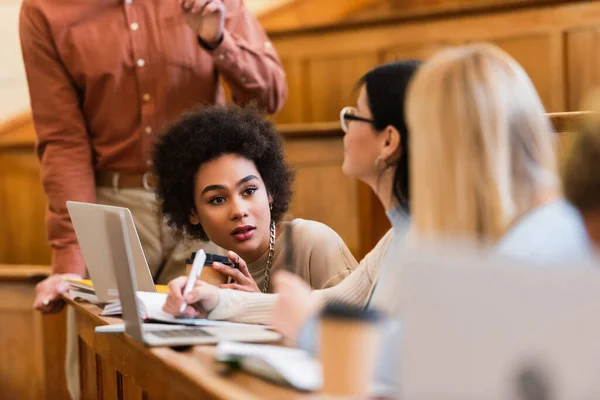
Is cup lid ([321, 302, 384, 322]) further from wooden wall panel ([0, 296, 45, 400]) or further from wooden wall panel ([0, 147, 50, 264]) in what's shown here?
wooden wall panel ([0, 147, 50, 264])

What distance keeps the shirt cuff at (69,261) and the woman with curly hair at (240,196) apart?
0.34 metres

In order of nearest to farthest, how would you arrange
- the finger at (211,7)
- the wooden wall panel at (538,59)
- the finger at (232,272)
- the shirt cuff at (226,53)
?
the finger at (232,272)
the finger at (211,7)
the shirt cuff at (226,53)
the wooden wall panel at (538,59)

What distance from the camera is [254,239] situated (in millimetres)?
1965

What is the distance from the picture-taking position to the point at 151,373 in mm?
1343

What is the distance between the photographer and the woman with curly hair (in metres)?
1.95

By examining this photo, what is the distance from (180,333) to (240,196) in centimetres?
59

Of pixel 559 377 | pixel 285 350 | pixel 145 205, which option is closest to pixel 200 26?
pixel 145 205

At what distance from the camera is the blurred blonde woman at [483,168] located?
95 cm

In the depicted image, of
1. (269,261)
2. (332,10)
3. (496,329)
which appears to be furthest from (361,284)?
(332,10)

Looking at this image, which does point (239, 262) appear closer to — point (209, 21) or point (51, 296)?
point (51, 296)

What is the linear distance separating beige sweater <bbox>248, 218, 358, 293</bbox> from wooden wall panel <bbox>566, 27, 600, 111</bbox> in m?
1.80

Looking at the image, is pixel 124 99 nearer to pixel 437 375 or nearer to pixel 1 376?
pixel 1 376

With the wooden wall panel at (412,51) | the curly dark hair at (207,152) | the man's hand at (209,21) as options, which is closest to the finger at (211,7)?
the man's hand at (209,21)

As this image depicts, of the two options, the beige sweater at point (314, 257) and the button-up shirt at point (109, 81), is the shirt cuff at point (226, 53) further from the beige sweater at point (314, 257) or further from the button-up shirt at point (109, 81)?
the beige sweater at point (314, 257)
